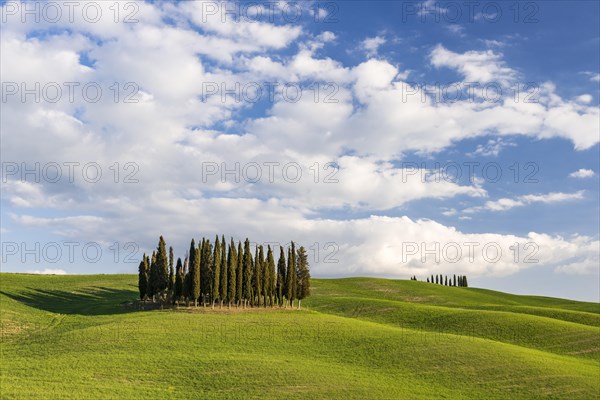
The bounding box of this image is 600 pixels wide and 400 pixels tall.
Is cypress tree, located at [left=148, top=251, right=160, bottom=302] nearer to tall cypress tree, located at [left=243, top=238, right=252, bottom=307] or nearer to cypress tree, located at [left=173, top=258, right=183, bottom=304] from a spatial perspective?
cypress tree, located at [left=173, top=258, right=183, bottom=304]

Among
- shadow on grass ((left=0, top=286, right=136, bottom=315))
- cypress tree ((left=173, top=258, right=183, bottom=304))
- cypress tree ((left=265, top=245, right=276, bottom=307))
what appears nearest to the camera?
shadow on grass ((left=0, top=286, right=136, bottom=315))

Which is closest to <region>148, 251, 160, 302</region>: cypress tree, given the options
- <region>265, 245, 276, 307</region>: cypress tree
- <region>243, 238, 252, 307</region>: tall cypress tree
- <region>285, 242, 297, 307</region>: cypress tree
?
<region>243, 238, 252, 307</region>: tall cypress tree

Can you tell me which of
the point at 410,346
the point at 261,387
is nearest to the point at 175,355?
the point at 261,387

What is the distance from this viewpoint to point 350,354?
5269 cm

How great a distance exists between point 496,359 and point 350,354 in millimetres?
14769

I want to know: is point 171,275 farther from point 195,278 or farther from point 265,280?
point 265,280

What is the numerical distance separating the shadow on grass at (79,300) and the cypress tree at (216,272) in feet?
47.2

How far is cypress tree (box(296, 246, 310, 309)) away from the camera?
92.9 m

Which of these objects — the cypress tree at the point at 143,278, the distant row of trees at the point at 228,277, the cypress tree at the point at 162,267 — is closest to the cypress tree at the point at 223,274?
the distant row of trees at the point at 228,277

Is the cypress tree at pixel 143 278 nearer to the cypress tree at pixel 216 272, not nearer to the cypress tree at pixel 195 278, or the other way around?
the cypress tree at pixel 195 278

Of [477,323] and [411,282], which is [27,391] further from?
[411,282]

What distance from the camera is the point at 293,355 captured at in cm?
5159

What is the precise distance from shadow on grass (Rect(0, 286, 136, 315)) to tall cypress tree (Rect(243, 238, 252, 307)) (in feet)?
65.2

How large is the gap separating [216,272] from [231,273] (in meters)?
2.67
